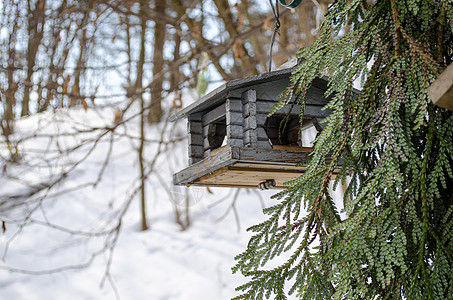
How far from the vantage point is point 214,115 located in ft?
4.71

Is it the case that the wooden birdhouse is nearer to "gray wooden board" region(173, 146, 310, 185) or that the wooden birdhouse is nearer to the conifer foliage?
"gray wooden board" region(173, 146, 310, 185)

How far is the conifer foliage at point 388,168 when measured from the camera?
0.88 metres

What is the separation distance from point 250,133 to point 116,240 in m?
2.77

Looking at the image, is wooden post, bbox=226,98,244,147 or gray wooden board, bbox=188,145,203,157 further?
gray wooden board, bbox=188,145,203,157

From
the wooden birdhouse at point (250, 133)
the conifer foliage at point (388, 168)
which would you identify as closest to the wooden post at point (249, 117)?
the wooden birdhouse at point (250, 133)

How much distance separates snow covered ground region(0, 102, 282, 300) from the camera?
132 inches

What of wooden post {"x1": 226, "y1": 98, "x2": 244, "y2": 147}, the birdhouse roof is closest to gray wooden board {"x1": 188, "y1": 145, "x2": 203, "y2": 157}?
the birdhouse roof

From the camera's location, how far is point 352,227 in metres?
0.91

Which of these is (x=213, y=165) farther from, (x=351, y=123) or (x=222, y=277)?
(x=222, y=277)

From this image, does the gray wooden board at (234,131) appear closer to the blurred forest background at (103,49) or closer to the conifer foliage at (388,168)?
the conifer foliage at (388,168)

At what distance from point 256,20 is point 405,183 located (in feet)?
12.2

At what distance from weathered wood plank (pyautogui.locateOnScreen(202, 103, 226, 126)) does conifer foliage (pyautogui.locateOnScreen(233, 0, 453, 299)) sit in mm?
328

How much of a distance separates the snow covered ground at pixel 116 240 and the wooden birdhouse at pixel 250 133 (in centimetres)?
159

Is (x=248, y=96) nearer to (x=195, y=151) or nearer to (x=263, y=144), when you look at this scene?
(x=263, y=144)
